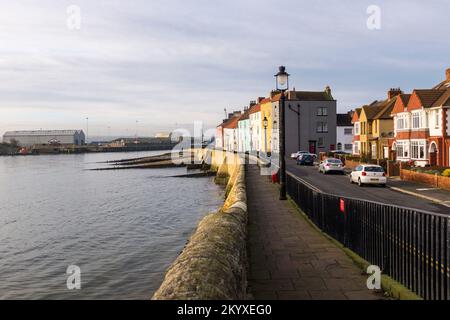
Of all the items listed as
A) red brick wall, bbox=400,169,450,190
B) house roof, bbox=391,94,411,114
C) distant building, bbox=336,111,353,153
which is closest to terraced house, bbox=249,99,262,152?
distant building, bbox=336,111,353,153

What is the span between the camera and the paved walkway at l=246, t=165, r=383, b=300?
Result: 24.6ft

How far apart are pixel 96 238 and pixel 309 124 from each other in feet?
189

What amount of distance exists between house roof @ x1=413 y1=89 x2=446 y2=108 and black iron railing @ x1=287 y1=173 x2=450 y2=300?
1347 inches

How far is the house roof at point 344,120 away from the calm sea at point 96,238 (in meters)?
45.0

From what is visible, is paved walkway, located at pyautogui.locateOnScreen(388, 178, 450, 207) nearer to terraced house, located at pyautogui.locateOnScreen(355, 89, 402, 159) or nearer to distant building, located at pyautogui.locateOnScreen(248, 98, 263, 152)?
terraced house, located at pyautogui.locateOnScreen(355, 89, 402, 159)

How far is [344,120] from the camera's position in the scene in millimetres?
89562

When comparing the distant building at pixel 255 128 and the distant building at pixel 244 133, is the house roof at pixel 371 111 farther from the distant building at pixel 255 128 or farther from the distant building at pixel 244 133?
the distant building at pixel 244 133

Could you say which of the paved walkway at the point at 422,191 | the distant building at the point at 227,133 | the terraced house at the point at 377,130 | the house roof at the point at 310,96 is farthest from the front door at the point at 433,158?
the distant building at the point at 227,133
